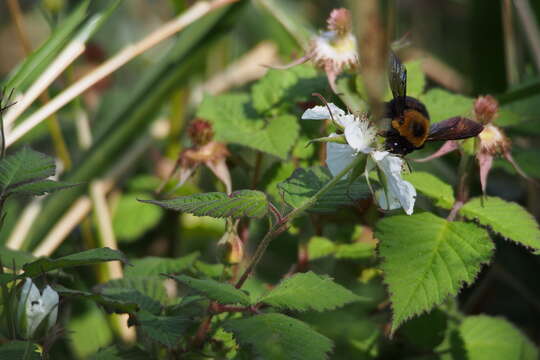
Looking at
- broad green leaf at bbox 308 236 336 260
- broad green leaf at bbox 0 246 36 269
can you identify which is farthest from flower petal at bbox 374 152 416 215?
broad green leaf at bbox 0 246 36 269

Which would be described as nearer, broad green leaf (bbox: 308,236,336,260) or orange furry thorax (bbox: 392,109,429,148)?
orange furry thorax (bbox: 392,109,429,148)

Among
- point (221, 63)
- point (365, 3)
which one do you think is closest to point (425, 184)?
point (365, 3)

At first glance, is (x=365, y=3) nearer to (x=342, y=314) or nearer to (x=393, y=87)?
(x=393, y=87)

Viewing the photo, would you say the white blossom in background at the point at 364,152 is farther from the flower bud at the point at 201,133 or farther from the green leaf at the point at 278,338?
the flower bud at the point at 201,133

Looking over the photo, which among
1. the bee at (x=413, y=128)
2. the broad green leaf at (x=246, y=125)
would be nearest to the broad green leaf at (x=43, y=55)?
the broad green leaf at (x=246, y=125)

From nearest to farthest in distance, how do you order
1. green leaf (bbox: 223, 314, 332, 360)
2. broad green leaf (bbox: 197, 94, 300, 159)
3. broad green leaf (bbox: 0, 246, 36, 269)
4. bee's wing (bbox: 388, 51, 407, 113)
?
1. green leaf (bbox: 223, 314, 332, 360)
2. bee's wing (bbox: 388, 51, 407, 113)
3. broad green leaf (bbox: 0, 246, 36, 269)
4. broad green leaf (bbox: 197, 94, 300, 159)

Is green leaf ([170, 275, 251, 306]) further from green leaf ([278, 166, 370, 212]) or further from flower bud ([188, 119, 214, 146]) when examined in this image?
flower bud ([188, 119, 214, 146])

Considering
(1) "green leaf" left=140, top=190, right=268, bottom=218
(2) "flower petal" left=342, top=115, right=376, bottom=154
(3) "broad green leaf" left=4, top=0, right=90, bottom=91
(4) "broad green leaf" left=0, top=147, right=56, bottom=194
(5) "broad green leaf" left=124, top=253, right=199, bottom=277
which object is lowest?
(5) "broad green leaf" left=124, top=253, right=199, bottom=277

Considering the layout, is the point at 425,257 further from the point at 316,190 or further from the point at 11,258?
the point at 11,258
